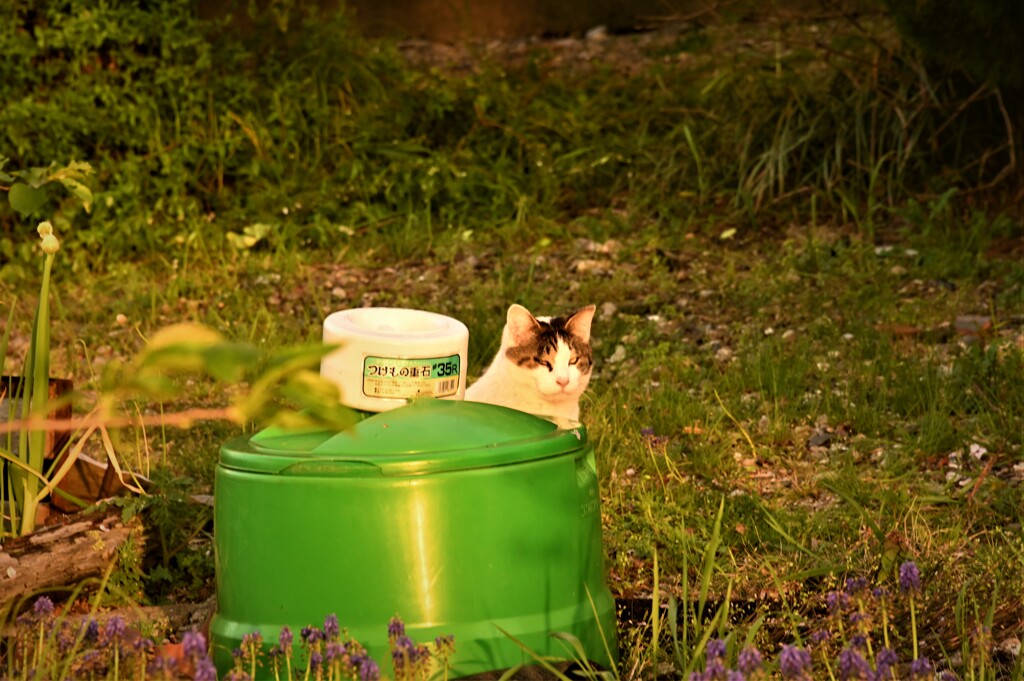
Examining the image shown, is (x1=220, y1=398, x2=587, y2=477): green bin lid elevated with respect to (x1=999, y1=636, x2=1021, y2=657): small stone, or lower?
elevated

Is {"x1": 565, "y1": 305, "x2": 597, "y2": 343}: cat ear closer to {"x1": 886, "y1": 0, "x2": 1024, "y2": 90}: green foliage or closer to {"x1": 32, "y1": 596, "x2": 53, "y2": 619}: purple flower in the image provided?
{"x1": 32, "y1": 596, "x2": 53, "y2": 619}: purple flower

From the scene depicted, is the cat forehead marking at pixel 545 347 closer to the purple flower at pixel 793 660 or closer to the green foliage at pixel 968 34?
the purple flower at pixel 793 660

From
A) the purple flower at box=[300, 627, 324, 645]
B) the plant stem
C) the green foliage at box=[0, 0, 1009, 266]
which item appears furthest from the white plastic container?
the green foliage at box=[0, 0, 1009, 266]

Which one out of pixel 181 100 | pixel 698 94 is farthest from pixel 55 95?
pixel 698 94

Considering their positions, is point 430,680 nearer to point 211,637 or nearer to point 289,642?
point 289,642

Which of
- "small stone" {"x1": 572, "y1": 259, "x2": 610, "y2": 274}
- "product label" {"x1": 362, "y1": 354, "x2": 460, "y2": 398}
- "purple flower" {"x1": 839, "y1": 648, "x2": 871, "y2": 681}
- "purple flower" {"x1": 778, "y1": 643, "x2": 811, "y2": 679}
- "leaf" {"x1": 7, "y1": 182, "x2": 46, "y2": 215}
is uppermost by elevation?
"leaf" {"x1": 7, "y1": 182, "x2": 46, "y2": 215}

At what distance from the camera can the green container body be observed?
2.01 metres

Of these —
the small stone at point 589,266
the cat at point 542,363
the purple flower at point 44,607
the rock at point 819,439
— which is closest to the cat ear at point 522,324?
the cat at point 542,363

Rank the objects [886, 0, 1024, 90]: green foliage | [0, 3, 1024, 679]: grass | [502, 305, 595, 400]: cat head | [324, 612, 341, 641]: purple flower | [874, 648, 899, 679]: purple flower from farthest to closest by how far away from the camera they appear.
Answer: [886, 0, 1024, 90]: green foliage < [0, 3, 1024, 679]: grass < [502, 305, 595, 400]: cat head < [324, 612, 341, 641]: purple flower < [874, 648, 899, 679]: purple flower

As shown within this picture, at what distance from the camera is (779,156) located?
593 centimetres

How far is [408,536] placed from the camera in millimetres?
2006

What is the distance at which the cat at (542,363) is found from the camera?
10.5 ft

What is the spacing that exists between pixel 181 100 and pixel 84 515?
358 cm

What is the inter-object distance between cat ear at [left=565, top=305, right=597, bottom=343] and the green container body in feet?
3.65
